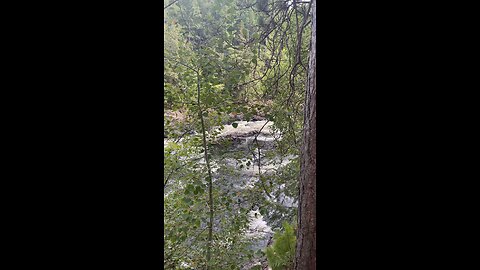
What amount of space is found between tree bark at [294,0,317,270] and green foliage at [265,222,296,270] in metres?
0.28

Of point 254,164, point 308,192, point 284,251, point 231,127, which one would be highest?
point 231,127

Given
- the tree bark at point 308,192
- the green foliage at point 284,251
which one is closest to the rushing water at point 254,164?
the green foliage at point 284,251

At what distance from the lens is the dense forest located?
5.95ft

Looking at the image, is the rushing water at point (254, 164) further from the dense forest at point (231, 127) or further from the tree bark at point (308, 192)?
the tree bark at point (308, 192)

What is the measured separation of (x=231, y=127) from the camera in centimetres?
193

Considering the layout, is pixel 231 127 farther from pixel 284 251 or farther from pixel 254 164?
pixel 284 251

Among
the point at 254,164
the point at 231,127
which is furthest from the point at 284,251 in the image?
the point at 231,127

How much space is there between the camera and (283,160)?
1.95 m

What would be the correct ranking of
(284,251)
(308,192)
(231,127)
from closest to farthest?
(308,192) < (284,251) < (231,127)

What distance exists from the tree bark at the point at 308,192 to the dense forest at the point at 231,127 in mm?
373

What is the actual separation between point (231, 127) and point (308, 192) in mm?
720
